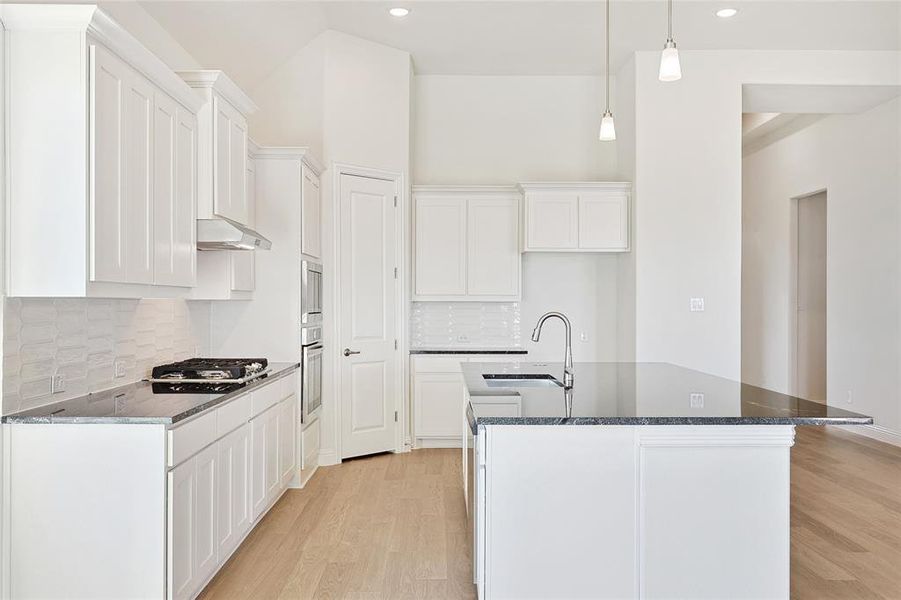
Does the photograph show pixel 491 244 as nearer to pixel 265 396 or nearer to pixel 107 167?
pixel 265 396

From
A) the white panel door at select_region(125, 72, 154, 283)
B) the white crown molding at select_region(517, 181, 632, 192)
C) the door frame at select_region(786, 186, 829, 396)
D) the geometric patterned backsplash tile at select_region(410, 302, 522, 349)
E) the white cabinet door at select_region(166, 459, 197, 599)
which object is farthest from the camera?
the door frame at select_region(786, 186, 829, 396)

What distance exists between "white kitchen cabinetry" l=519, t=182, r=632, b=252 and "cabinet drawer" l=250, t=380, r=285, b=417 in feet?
8.80

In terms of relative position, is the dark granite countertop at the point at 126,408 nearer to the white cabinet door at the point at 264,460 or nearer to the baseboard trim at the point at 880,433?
the white cabinet door at the point at 264,460

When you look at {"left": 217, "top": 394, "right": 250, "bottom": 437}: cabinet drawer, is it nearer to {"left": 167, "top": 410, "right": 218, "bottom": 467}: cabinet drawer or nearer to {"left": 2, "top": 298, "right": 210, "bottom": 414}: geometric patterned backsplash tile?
{"left": 167, "top": 410, "right": 218, "bottom": 467}: cabinet drawer

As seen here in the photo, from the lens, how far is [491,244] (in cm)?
593

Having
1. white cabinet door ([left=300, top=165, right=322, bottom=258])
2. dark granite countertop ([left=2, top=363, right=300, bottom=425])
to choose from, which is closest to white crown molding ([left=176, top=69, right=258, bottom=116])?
white cabinet door ([left=300, top=165, right=322, bottom=258])

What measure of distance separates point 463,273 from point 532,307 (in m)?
0.83

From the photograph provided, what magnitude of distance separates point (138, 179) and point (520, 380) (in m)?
2.04

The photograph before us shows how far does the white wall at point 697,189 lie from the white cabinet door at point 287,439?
2.87 meters

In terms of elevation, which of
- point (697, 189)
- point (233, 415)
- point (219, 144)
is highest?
point (697, 189)

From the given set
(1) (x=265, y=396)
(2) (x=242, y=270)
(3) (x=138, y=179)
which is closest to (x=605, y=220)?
(2) (x=242, y=270)

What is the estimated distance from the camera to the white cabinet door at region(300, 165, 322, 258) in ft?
15.3

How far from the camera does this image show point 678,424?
238 cm

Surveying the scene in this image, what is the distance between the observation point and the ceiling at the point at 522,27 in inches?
181
